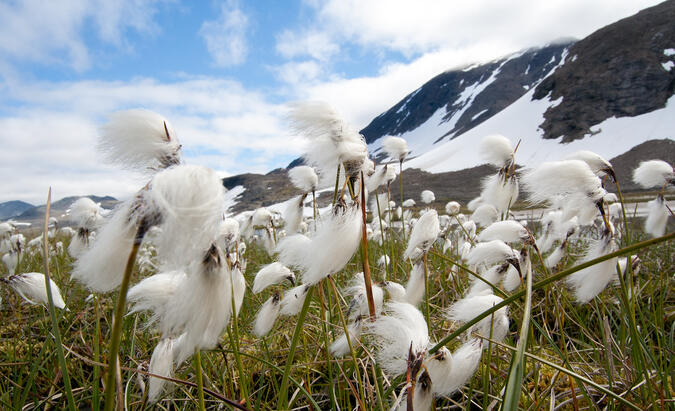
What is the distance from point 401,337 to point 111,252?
85 cm

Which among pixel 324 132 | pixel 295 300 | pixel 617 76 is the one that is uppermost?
pixel 617 76

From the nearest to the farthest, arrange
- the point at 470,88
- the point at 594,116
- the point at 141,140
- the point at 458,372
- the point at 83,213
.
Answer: the point at 141,140 → the point at 458,372 → the point at 83,213 → the point at 594,116 → the point at 470,88

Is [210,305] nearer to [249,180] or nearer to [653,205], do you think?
[653,205]

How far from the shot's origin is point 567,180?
1528 mm

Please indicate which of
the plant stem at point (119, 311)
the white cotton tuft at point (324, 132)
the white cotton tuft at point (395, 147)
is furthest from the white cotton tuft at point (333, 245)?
the white cotton tuft at point (395, 147)

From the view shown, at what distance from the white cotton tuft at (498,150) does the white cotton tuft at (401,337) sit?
1.25 m

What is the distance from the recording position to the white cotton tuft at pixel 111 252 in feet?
2.43

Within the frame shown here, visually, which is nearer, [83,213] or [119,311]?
[119,311]

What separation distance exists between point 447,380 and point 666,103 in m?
61.3

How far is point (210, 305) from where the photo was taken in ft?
2.76

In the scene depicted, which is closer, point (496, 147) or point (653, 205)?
point (496, 147)

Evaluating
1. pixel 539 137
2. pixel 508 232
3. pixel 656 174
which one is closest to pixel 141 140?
pixel 508 232

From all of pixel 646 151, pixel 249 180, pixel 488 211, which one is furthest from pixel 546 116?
pixel 488 211

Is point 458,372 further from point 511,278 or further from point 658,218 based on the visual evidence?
point 658,218
